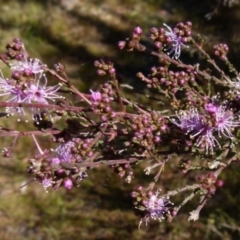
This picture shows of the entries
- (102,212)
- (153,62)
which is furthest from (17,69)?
(153,62)

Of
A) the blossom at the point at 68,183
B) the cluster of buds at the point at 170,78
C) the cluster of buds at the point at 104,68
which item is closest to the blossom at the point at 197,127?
the cluster of buds at the point at 170,78

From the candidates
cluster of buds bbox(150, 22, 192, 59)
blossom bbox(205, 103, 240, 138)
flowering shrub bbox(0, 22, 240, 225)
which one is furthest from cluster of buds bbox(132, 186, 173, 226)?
cluster of buds bbox(150, 22, 192, 59)

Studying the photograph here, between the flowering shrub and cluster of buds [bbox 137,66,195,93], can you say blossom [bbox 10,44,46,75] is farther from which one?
cluster of buds [bbox 137,66,195,93]

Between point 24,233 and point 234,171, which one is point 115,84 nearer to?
point 234,171

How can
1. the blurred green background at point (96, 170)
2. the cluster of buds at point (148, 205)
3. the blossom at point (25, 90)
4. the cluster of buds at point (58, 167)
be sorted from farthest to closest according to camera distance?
1. the blurred green background at point (96, 170)
2. the cluster of buds at point (148, 205)
3. the blossom at point (25, 90)
4. the cluster of buds at point (58, 167)

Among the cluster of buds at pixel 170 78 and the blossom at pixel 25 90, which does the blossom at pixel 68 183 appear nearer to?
the blossom at pixel 25 90

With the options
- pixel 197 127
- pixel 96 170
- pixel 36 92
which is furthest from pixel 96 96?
pixel 96 170

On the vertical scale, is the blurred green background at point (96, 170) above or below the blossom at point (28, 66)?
below
